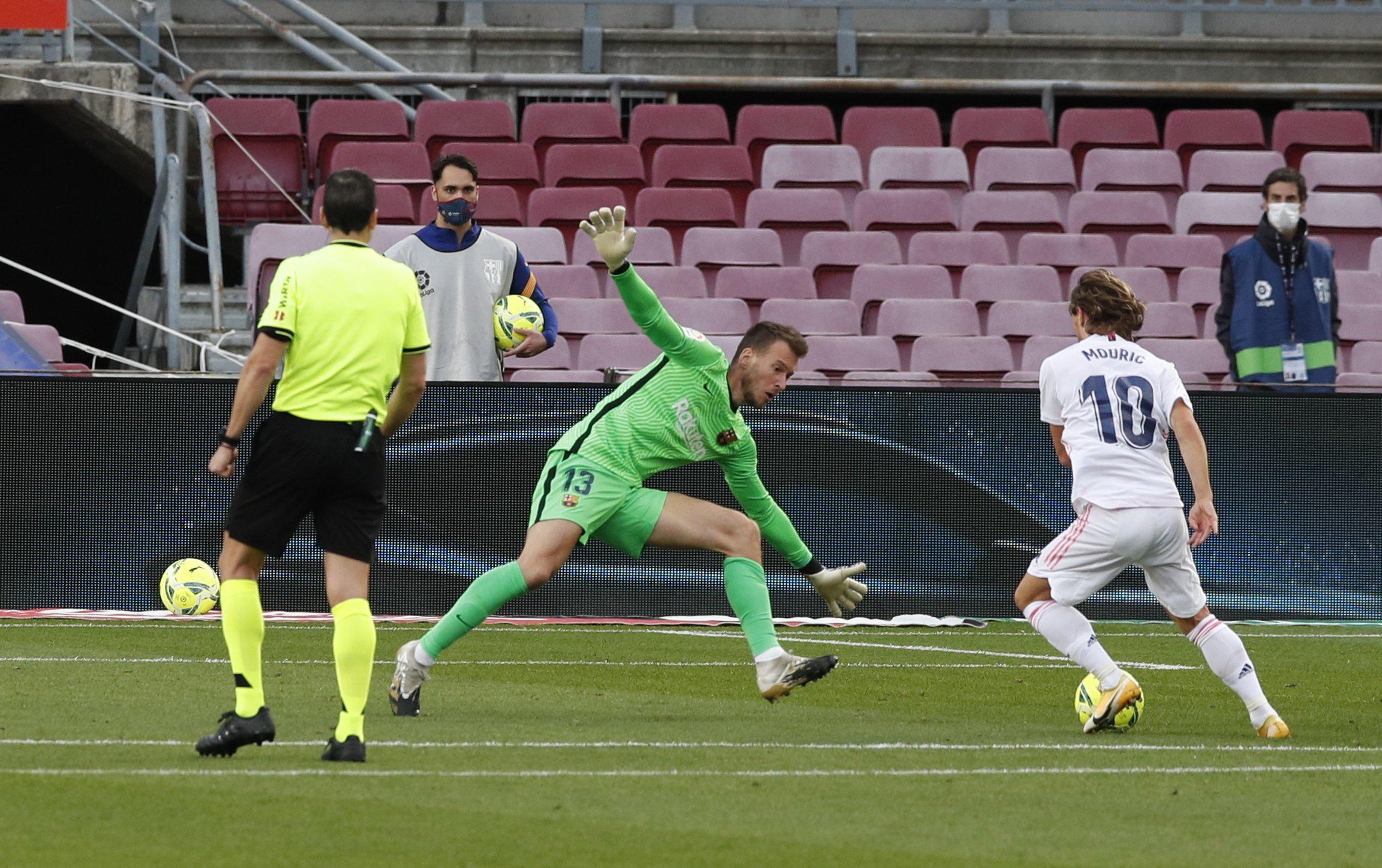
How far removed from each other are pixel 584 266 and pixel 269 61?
5.48 m

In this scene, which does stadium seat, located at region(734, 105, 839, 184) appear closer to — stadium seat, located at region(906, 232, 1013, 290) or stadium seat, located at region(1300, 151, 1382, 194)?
stadium seat, located at region(906, 232, 1013, 290)

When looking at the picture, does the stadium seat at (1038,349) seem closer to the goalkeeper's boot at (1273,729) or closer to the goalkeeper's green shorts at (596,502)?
Answer: the goalkeeper's green shorts at (596,502)

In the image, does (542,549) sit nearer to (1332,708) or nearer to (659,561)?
(1332,708)

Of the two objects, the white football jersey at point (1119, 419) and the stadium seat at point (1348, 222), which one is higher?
the stadium seat at point (1348, 222)

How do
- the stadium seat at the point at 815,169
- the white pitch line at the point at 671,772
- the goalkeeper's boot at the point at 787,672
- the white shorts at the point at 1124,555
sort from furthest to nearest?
1. the stadium seat at the point at 815,169
2. the goalkeeper's boot at the point at 787,672
3. the white shorts at the point at 1124,555
4. the white pitch line at the point at 671,772

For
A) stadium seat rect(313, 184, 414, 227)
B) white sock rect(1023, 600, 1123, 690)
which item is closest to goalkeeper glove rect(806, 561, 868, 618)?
white sock rect(1023, 600, 1123, 690)

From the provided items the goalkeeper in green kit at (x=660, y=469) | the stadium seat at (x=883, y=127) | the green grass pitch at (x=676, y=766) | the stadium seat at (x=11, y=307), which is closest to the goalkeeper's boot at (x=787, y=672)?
the goalkeeper in green kit at (x=660, y=469)

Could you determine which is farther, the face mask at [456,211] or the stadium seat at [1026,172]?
the stadium seat at [1026,172]

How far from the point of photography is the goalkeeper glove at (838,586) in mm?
8297

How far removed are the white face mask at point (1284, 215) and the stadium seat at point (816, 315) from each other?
3285 millimetres

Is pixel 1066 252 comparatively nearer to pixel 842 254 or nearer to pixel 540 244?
pixel 842 254

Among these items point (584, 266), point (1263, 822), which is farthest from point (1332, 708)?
point (584, 266)

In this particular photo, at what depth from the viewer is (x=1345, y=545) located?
12062mm

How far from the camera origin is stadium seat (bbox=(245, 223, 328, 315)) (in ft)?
46.5
